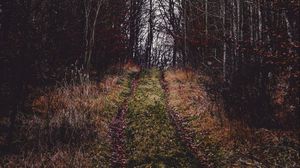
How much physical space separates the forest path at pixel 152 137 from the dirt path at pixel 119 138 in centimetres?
14

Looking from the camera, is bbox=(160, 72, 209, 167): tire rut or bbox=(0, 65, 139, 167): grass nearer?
bbox=(0, 65, 139, 167): grass

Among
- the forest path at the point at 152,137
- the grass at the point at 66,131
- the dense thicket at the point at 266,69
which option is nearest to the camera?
the dense thicket at the point at 266,69

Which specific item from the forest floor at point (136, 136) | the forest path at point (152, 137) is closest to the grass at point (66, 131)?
the forest floor at point (136, 136)

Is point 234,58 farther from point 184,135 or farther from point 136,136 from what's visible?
point 136,136

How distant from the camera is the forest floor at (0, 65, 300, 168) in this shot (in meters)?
9.04

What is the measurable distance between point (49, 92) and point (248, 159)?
7257mm

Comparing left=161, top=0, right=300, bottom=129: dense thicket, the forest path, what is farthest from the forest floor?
left=161, top=0, right=300, bottom=129: dense thicket

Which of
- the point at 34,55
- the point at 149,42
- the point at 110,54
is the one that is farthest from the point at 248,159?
the point at 149,42

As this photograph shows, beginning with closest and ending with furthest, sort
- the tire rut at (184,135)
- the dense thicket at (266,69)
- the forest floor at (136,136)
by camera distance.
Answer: the dense thicket at (266,69) < the forest floor at (136,136) < the tire rut at (184,135)

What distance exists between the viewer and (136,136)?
11.1m

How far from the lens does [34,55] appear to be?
9023 mm

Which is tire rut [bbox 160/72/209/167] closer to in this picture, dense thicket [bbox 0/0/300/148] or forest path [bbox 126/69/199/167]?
forest path [bbox 126/69/199/167]

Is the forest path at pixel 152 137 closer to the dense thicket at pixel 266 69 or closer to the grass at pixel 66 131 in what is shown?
the grass at pixel 66 131

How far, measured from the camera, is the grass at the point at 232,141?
911 centimetres
